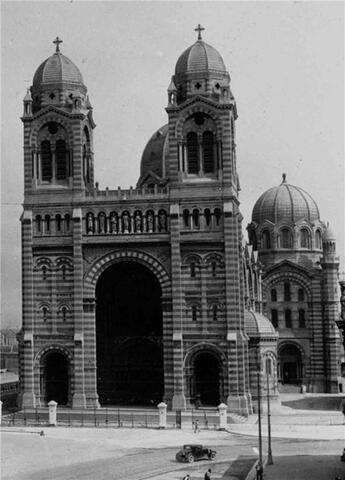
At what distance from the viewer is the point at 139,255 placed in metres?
60.9

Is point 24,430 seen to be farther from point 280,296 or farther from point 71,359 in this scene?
point 280,296

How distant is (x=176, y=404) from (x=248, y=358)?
882cm

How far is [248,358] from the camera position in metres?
65.4

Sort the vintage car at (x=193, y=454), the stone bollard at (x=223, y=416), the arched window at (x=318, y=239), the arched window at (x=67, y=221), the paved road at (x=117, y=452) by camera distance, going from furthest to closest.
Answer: the arched window at (x=318, y=239) → the arched window at (x=67, y=221) → the stone bollard at (x=223, y=416) → the vintage car at (x=193, y=454) → the paved road at (x=117, y=452)

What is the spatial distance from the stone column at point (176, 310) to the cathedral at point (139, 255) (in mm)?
70

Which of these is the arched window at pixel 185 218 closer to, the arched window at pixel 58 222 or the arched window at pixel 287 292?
the arched window at pixel 58 222

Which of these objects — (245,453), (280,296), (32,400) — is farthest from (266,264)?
(245,453)

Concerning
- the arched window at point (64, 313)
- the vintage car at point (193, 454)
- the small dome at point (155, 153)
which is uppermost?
the small dome at point (155, 153)

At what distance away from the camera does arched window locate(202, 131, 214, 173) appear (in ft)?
202

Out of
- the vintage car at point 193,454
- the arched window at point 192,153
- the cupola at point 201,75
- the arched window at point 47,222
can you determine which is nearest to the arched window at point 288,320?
the arched window at point 192,153

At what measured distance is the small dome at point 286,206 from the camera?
8775 centimetres

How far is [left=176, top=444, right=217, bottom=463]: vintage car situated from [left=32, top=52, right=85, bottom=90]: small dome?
31377mm

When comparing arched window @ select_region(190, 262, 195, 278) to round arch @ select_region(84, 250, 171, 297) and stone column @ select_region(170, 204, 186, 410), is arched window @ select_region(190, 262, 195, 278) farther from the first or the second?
round arch @ select_region(84, 250, 171, 297)

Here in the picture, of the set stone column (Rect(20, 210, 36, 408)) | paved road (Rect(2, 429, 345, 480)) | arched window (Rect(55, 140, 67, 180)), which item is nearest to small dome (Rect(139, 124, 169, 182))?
arched window (Rect(55, 140, 67, 180))
